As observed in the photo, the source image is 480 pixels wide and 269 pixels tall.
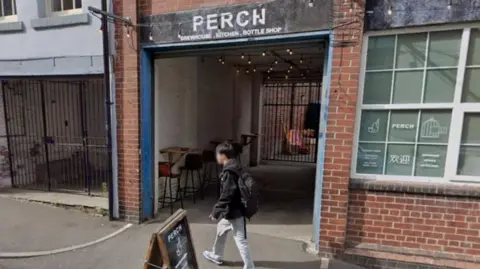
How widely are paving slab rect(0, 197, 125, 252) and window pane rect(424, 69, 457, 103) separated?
4.82 m

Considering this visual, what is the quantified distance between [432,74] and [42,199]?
7.06 metres

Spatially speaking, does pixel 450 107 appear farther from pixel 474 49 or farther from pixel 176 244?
pixel 176 244

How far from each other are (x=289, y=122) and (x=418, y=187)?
971cm

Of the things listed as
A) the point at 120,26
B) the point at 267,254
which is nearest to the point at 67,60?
the point at 120,26

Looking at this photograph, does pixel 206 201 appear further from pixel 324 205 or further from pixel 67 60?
pixel 67 60

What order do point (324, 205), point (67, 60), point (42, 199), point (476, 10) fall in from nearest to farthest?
point (476, 10)
point (324, 205)
point (67, 60)
point (42, 199)

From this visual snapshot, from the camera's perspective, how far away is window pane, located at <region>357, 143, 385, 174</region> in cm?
362

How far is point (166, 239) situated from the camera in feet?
8.40

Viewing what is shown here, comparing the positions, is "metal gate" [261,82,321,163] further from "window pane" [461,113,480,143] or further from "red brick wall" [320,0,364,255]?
"window pane" [461,113,480,143]

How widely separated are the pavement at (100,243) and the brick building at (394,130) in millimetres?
518

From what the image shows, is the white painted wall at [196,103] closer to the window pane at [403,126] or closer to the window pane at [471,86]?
the window pane at [403,126]

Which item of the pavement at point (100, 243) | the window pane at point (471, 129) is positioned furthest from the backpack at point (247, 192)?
the window pane at point (471, 129)

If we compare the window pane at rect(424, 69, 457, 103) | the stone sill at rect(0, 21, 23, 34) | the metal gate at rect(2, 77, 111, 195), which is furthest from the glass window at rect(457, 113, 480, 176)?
the stone sill at rect(0, 21, 23, 34)

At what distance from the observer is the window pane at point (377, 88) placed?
3514 millimetres
